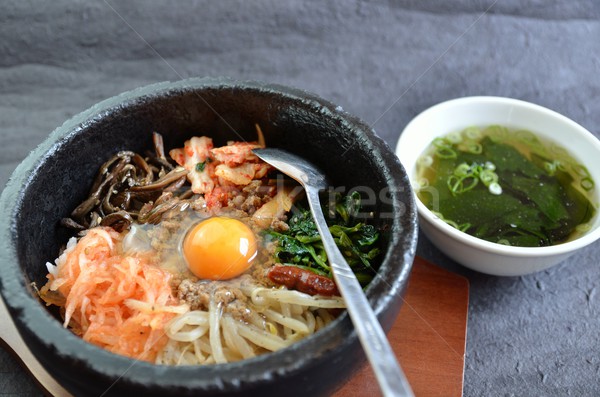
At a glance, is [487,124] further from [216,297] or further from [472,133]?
[216,297]

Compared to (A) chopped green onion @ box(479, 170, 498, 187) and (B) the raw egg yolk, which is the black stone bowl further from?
(A) chopped green onion @ box(479, 170, 498, 187)

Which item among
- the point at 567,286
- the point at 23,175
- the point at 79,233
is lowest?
the point at 567,286

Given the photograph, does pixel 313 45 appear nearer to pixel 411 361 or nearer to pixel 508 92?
pixel 508 92

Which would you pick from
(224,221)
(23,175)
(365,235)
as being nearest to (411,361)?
(365,235)

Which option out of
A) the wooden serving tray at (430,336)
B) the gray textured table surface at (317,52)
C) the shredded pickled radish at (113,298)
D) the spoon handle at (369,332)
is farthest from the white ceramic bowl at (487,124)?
the shredded pickled radish at (113,298)

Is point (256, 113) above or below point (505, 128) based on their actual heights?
above

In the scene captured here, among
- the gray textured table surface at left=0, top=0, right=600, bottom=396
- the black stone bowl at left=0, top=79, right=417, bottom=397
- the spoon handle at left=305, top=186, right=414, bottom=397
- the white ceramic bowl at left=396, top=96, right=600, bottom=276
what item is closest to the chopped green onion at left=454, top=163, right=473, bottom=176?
the white ceramic bowl at left=396, top=96, right=600, bottom=276
